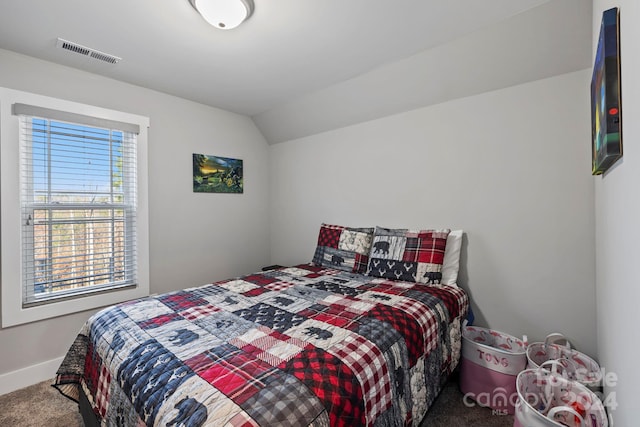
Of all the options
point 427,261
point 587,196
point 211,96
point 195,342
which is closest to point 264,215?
point 211,96

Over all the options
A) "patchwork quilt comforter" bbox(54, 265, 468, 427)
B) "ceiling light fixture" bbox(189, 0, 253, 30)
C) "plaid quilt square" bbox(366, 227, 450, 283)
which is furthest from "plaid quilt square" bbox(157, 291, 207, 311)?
"ceiling light fixture" bbox(189, 0, 253, 30)

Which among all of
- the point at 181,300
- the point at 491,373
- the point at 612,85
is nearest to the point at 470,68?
the point at 612,85

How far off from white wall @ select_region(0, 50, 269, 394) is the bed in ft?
3.46

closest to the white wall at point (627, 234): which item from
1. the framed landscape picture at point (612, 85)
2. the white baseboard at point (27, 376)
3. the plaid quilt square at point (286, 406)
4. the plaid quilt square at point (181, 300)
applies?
the framed landscape picture at point (612, 85)

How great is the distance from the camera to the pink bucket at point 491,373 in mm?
1738

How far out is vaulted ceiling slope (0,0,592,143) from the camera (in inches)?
66.2

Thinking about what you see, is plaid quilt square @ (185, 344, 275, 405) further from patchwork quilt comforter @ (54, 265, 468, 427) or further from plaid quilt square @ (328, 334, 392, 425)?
plaid quilt square @ (328, 334, 392, 425)

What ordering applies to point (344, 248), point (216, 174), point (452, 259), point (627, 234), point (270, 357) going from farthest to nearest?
point (216, 174) → point (344, 248) → point (452, 259) → point (270, 357) → point (627, 234)

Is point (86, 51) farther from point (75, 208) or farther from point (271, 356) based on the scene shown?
point (271, 356)

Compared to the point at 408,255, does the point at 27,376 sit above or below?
below

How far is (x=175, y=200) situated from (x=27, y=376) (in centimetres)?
179

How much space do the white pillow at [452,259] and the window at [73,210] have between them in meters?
2.79

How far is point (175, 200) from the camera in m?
3.02

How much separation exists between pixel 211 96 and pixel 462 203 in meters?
2.70
